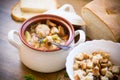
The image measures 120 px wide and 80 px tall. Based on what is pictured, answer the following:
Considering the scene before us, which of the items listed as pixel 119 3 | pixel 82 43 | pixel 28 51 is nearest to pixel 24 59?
pixel 28 51

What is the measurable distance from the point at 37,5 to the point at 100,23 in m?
0.28

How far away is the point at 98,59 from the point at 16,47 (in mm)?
279

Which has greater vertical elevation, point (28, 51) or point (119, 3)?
point (119, 3)

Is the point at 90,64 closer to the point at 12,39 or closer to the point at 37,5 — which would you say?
the point at 12,39

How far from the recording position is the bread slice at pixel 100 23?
120 cm

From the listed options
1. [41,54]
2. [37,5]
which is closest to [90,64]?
[41,54]

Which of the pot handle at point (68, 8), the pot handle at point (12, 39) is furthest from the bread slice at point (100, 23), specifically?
the pot handle at point (12, 39)

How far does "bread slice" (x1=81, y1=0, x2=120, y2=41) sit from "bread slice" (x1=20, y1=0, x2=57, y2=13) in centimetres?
15

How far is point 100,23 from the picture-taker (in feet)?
4.01

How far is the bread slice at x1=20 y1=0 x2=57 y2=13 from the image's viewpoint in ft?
4.41

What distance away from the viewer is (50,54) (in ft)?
3.60

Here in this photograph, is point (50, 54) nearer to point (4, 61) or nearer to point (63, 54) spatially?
point (63, 54)

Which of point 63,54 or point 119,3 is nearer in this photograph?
point 63,54

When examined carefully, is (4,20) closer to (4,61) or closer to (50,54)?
(4,61)
